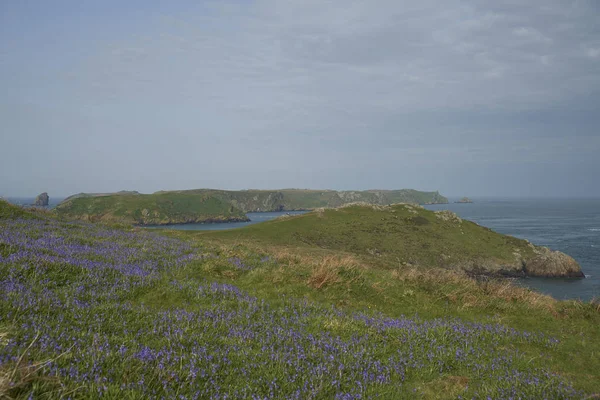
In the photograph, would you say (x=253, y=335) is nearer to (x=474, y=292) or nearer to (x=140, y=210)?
(x=474, y=292)

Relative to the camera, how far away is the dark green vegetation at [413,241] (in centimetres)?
6269

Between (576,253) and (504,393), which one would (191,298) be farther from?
(576,253)

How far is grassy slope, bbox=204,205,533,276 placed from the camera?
6297cm

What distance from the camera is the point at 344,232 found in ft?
230

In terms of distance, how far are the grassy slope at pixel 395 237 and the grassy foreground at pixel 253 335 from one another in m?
45.7

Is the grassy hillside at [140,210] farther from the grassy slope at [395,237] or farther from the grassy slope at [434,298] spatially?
the grassy slope at [434,298]

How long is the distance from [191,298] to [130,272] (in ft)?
7.11

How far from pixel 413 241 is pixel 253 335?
67560 mm

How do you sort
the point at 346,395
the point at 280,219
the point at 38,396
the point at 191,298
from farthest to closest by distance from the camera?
1. the point at 280,219
2. the point at 191,298
3. the point at 346,395
4. the point at 38,396

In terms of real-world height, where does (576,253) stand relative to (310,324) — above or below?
below

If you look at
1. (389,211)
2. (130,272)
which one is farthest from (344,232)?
(130,272)

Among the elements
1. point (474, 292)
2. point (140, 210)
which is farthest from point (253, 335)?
point (140, 210)

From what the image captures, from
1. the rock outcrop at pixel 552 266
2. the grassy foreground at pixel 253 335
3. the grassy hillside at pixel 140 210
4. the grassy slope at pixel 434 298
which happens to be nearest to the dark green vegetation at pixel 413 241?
the rock outcrop at pixel 552 266

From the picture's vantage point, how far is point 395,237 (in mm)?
70062
